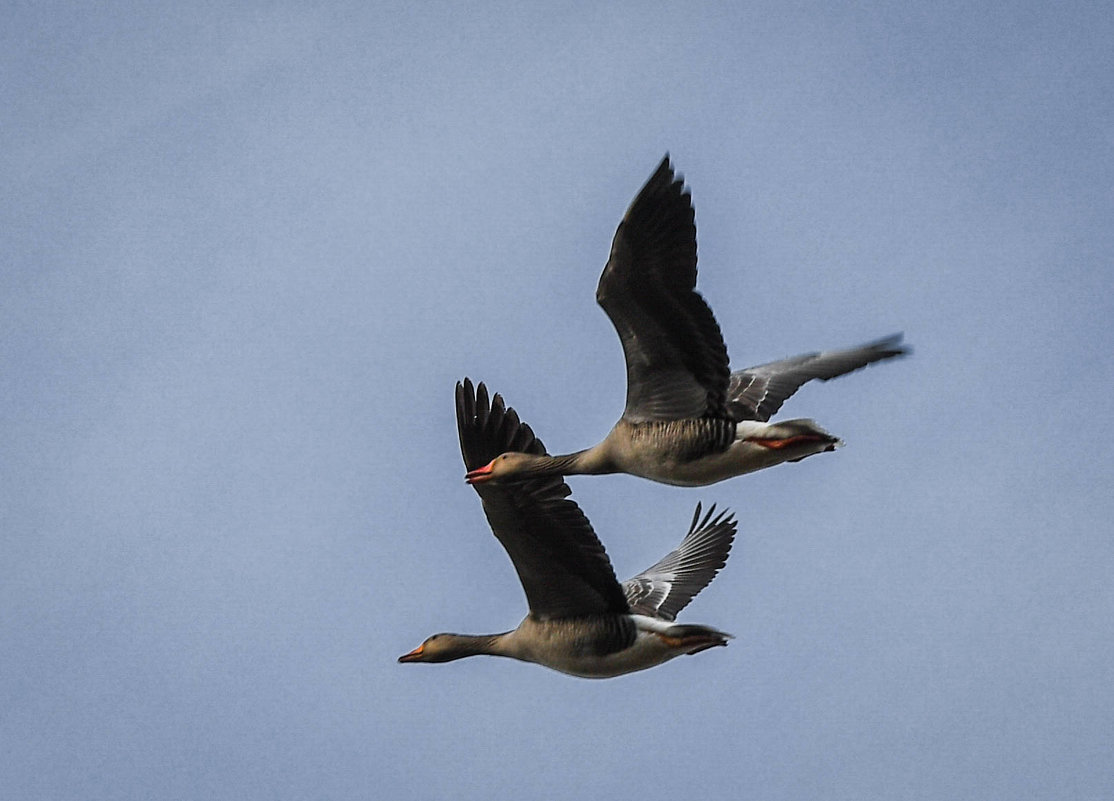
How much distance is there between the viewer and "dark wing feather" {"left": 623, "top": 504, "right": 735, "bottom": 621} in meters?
19.3

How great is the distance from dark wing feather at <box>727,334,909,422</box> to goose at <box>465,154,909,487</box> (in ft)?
1.24

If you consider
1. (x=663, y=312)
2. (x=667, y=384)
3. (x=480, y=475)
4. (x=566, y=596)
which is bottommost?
(x=566, y=596)

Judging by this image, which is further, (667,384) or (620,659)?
(620,659)

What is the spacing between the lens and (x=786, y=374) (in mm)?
18453

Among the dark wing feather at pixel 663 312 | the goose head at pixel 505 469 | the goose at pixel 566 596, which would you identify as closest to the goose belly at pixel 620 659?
the goose at pixel 566 596

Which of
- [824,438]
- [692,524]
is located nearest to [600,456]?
[824,438]

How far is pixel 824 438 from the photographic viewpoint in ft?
52.5

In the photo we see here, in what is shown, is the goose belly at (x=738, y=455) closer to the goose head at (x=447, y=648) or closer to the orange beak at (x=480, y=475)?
the orange beak at (x=480, y=475)

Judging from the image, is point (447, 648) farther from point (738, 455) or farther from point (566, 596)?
point (738, 455)

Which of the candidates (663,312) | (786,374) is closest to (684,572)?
(786,374)

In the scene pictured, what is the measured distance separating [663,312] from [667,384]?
2.53ft

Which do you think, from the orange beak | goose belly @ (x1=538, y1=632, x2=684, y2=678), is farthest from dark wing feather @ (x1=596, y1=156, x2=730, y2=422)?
goose belly @ (x1=538, y1=632, x2=684, y2=678)

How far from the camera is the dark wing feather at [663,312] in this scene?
601 inches

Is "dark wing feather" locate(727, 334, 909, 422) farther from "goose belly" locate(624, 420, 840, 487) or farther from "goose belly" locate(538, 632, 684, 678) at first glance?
"goose belly" locate(538, 632, 684, 678)
